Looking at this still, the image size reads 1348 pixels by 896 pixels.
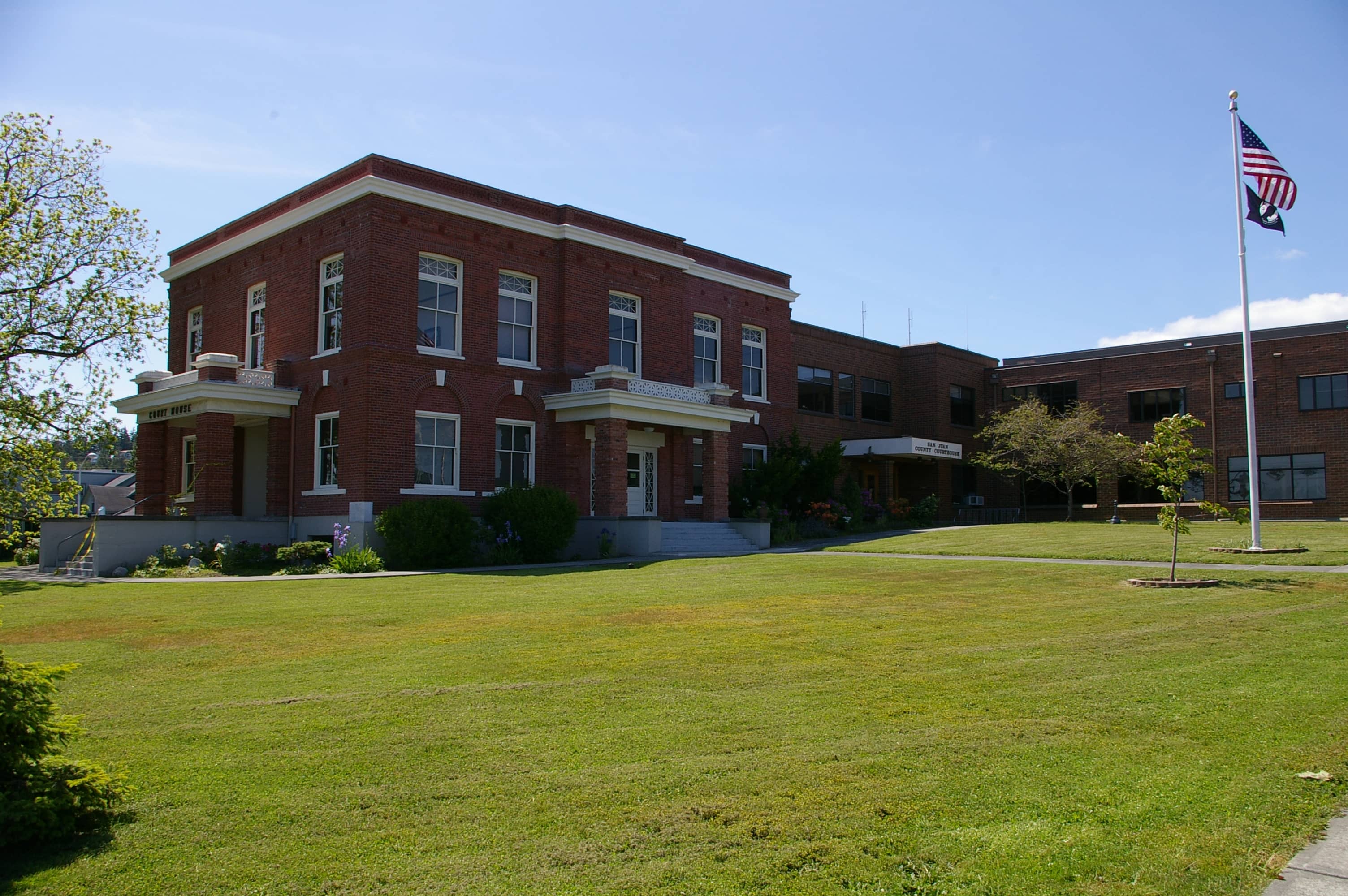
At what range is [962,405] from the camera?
1807 inches

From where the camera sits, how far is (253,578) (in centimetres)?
1930

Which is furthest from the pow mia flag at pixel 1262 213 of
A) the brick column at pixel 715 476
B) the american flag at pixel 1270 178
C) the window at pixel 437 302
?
the window at pixel 437 302

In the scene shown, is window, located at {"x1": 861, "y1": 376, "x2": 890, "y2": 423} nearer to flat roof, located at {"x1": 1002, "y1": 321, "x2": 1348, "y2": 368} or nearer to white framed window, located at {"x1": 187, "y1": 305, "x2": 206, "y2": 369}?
flat roof, located at {"x1": 1002, "y1": 321, "x2": 1348, "y2": 368}

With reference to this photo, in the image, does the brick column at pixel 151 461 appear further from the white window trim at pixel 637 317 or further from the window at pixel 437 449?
the white window trim at pixel 637 317

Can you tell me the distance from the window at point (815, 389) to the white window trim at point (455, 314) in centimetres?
1618

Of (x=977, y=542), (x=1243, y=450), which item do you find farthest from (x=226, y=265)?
(x=1243, y=450)

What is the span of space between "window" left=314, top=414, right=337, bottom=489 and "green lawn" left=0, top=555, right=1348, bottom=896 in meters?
13.0

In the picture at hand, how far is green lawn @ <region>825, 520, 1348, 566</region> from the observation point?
18672 millimetres

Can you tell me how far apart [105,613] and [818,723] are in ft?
34.9

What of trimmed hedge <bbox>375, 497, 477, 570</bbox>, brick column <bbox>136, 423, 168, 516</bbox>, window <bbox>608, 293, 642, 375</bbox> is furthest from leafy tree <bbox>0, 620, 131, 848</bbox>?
brick column <bbox>136, 423, 168, 516</bbox>

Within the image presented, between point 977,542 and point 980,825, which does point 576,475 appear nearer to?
point 977,542

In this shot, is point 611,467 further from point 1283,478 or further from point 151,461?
point 1283,478

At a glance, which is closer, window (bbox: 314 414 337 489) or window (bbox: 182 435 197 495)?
window (bbox: 314 414 337 489)

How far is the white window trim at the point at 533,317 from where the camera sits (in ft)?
85.6
